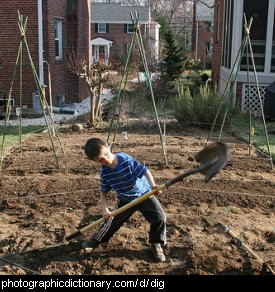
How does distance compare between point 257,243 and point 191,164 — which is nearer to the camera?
point 257,243

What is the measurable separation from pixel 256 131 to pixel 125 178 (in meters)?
7.94

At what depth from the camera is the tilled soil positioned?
438 centimetres

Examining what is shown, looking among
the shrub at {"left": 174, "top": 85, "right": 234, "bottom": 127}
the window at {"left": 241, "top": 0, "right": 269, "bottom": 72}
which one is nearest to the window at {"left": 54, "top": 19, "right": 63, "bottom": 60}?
the shrub at {"left": 174, "top": 85, "right": 234, "bottom": 127}

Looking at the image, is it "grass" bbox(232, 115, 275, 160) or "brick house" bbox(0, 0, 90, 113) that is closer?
"grass" bbox(232, 115, 275, 160)

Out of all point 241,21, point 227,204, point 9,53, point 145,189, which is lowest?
point 227,204

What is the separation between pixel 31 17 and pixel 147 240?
11228 mm

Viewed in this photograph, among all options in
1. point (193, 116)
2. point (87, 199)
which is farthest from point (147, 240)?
point (193, 116)

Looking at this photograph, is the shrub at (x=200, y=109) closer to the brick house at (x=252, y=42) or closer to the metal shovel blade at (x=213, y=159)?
the brick house at (x=252, y=42)

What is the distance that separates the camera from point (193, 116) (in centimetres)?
1219

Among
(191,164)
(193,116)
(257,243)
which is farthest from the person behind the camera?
(193,116)

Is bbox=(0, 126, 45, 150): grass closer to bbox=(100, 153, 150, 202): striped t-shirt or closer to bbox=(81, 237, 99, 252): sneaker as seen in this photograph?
bbox=(81, 237, 99, 252): sneaker

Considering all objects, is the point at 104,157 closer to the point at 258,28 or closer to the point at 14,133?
the point at 14,133

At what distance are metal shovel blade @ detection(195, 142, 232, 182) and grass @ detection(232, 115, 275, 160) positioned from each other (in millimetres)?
4935
